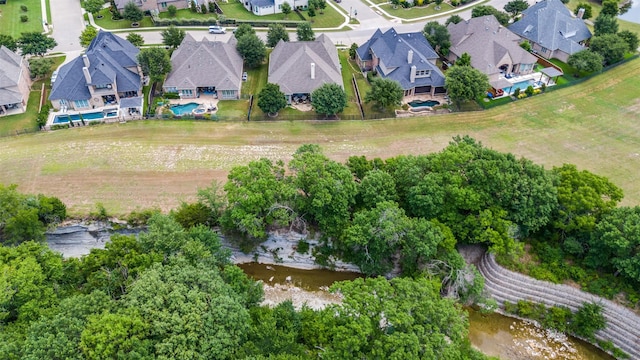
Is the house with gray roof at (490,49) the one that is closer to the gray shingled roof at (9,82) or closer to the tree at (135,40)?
the tree at (135,40)

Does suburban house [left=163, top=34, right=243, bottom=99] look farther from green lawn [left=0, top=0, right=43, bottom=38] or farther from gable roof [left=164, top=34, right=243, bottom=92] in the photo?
green lawn [left=0, top=0, right=43, bottom=38]

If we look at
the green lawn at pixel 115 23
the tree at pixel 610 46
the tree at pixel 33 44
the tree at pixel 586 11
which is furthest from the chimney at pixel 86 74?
the tree at pixel 586 11

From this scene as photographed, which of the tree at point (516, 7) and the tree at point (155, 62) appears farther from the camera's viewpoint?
the tree at point (516, 7)

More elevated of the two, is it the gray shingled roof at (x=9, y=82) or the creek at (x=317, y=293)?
the gray shingled roof at (x=9, y=82)

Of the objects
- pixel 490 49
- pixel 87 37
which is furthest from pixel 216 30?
pixel 490 49

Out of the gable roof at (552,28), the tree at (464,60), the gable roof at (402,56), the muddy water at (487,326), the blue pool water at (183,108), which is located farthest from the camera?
the gable roof at (552,28)

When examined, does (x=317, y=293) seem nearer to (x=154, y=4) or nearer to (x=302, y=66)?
(x=302, y=66)
